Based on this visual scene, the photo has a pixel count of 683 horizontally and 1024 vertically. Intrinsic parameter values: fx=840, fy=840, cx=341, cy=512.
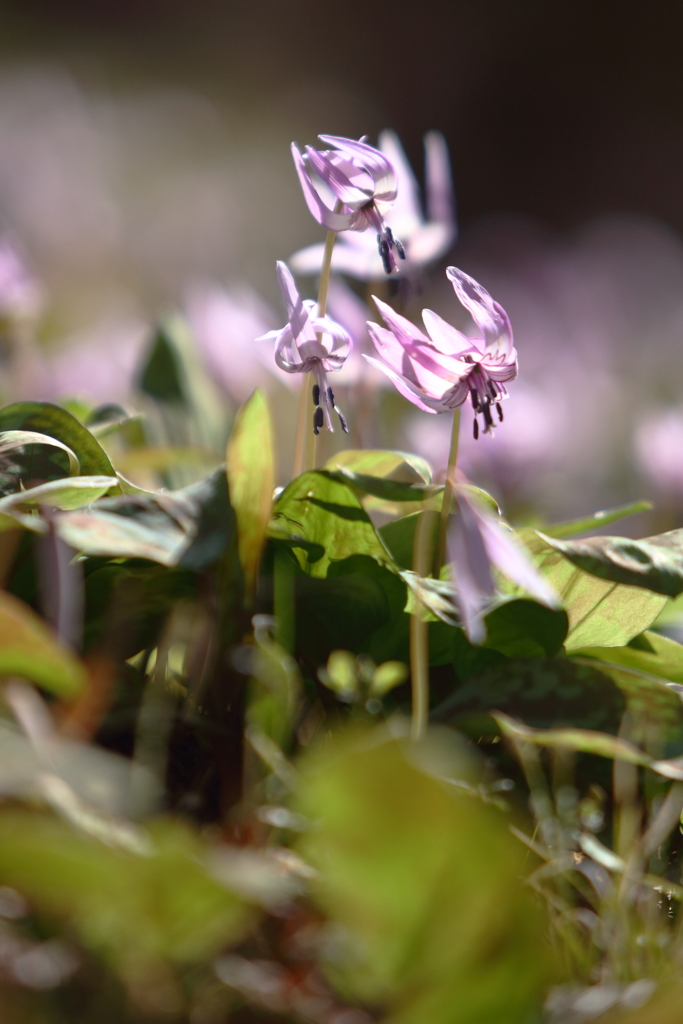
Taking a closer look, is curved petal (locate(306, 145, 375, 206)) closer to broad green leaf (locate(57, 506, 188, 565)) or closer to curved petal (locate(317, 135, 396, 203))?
curved petal (locate(317, 135, 396, 203))

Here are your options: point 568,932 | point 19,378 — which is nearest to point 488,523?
point 568,932

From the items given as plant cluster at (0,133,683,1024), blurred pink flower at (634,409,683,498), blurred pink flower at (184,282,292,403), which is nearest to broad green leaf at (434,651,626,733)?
plant cluster at (0,133,683,1024)

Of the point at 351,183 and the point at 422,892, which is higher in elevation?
the point at 351,183

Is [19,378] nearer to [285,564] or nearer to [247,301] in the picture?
[247,301]

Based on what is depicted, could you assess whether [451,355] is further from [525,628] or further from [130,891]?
[130,891]

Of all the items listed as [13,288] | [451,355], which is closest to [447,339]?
[451,355]

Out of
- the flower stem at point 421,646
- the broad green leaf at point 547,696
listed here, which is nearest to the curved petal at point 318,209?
the flower stem at point 421,646

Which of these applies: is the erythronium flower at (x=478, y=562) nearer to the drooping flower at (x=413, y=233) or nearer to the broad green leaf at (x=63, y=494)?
the broad green leaf at (x=63, y=494)
